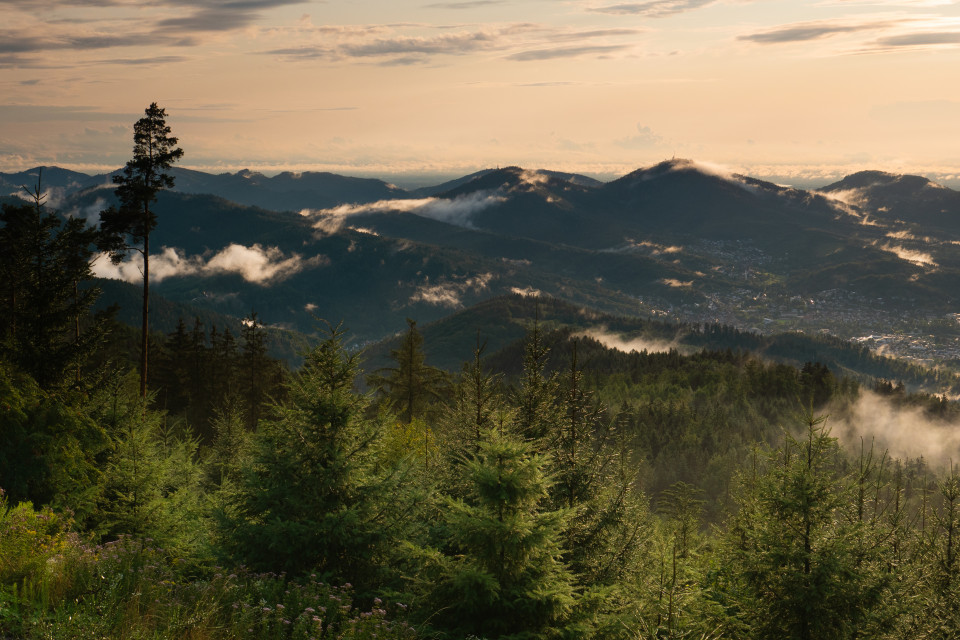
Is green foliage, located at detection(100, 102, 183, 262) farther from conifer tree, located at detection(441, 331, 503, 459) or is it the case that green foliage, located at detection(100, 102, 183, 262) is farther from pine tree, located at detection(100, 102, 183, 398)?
conifer tree, located at detection(441, 331, 503, 459)

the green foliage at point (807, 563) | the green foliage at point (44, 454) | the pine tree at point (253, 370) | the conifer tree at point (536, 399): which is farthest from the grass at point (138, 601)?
the pine tree at point (253, 370)

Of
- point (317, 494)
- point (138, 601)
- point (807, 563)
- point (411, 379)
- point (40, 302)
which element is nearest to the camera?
point (138, 601)

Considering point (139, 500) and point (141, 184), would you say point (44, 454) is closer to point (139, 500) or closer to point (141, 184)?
point (139, 500)

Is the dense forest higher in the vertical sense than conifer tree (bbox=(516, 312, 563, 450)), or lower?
lower

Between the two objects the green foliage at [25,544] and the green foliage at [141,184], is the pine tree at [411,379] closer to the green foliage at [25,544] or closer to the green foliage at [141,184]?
the green foliage at [141,184]

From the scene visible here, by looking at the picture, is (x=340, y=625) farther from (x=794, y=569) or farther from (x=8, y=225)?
(x=8, y=225)

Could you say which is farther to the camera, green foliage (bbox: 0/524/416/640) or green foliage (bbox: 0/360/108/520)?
green foliage (bbox: 0/360/108/520)

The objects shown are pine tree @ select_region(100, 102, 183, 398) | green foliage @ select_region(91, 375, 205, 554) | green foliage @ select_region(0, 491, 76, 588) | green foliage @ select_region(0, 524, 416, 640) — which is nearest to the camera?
green foliage @ select_region(0, 524, 416, 640)

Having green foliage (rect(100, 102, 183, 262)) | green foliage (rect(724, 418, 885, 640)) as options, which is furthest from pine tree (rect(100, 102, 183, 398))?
green foliage (rect(724, 418, 885, 640))

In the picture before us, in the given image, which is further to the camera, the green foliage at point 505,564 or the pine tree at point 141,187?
the pine tree at point 141,187

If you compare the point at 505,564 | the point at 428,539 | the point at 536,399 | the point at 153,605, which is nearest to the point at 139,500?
the point at 428,539

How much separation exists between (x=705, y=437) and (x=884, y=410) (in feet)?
257

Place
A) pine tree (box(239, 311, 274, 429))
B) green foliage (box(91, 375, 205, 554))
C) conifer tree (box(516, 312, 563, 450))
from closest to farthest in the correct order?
conifer tree (box(516, 312, 563, 450)) → green foliage (box(91, 375, 205, 554)) → pine tree (box(239, 311, 274, 429))

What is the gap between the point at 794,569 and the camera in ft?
40.0
